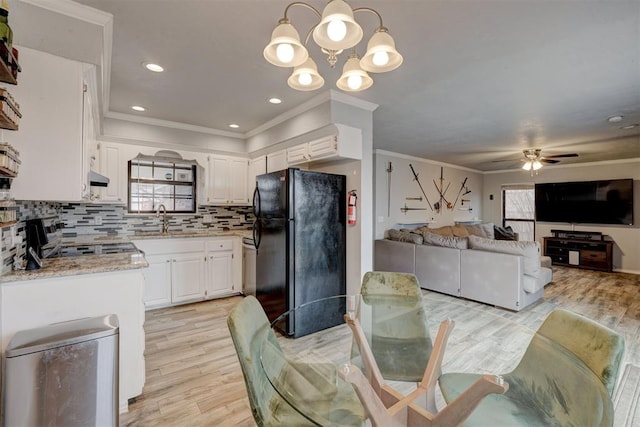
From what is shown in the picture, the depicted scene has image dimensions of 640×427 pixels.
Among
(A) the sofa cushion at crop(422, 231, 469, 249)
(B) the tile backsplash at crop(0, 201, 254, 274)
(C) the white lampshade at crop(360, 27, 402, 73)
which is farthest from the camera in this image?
(A) the sofa cushion at crop(422, 231, 469, 249)

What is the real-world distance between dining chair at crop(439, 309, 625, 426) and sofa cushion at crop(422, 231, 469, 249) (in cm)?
304

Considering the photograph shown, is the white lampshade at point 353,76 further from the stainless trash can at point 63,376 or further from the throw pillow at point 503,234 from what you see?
the throw pillow at point 503,234

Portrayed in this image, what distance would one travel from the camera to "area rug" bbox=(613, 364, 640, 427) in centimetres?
186

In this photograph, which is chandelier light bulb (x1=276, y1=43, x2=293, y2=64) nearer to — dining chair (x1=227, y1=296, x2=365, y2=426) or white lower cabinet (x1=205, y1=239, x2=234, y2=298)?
dining chair (x1=227, y1=296, x2=365, y2=426)

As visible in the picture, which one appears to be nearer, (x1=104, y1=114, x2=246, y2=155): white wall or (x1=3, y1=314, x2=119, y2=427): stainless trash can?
(x1=3, y1=314, x2=119, y2=427): stainless trash can

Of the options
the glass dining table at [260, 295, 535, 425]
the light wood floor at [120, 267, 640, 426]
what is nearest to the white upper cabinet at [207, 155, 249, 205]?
the light wood floor at [120, 267, 640, 426]

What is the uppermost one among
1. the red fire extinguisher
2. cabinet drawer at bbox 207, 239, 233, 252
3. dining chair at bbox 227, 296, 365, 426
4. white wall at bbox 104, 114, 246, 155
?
white wall at bbox 104, 114, 246, 155

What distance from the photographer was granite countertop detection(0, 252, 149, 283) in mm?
1602

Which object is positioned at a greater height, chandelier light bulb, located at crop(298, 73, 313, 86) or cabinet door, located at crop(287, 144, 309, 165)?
chandelier light bulb, located at crop(298, 73, 313, 86)

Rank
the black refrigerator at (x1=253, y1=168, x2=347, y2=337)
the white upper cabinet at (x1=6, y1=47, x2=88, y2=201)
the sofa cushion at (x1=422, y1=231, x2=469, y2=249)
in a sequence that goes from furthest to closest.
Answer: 1. the sofa cushion at (x1=422, y1=231, x2=469, y2=249)
2. the black refrigerator at (x1=253, y1=168, x2=347, y2=337)
3. the white upper cabinet at (x1=6, y1=47, x2=88, y2=201)

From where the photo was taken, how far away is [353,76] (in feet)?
5.68

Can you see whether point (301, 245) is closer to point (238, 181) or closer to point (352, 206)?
point (352, 206)

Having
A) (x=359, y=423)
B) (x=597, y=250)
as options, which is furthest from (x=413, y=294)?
(x=597, y=250)

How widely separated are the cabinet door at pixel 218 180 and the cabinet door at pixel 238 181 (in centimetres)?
6
